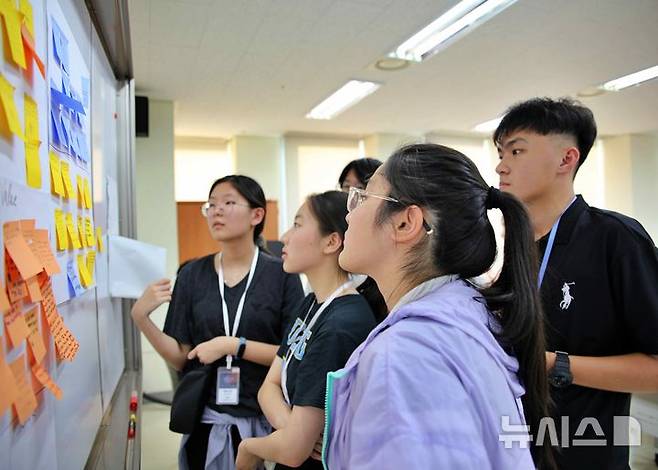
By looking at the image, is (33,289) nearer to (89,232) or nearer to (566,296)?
(89,232)

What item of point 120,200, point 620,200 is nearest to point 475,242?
point 120,200

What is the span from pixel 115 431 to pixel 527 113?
1.55 meters

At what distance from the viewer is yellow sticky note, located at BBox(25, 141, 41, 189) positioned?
693 millimetres

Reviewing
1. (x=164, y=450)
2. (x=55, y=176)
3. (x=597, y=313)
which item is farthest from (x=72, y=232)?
(x=164, y=450)

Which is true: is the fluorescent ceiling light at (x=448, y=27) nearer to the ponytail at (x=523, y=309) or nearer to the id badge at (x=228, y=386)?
the ponytail at (x=523, y=309)

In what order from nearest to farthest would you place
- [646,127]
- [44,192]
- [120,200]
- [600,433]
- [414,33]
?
[44,192], [600,433], [120,200], [414,33], [646,127]

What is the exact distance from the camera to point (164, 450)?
3283 mm

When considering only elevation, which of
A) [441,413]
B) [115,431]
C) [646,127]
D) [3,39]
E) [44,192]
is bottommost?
[115,431]

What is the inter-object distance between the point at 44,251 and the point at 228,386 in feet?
3.16

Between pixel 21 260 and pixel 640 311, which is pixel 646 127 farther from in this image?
pixel 21 260

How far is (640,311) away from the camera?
107 centimetres

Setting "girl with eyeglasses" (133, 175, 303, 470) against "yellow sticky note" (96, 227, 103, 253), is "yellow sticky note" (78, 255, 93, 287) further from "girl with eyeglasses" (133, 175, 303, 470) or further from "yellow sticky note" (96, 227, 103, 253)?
"girl with eyeglasses" (133, 175, 303, 470)

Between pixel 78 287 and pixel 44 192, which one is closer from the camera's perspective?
pixel 44 192

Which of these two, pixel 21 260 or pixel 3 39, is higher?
pixel 3 39
